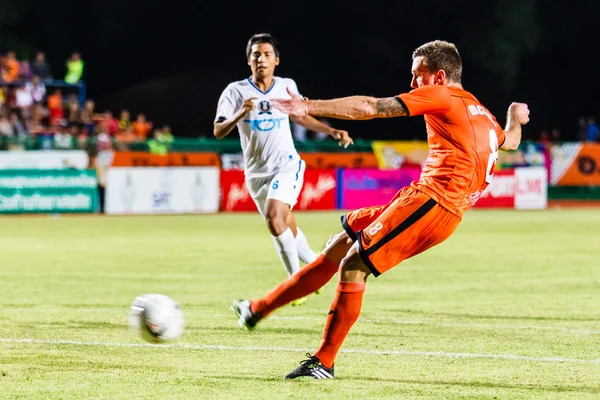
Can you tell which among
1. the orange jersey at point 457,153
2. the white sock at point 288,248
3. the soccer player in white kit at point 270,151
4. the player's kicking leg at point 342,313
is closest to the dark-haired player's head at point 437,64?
the orange jersey at point 457,153

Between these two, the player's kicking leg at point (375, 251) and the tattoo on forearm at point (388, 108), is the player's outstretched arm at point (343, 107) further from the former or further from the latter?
the player's kicking leg at point (375, 251)

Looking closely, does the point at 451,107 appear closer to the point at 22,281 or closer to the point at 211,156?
the point at 22,281

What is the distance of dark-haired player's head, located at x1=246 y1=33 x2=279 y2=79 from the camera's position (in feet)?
33.6

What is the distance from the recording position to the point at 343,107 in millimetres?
5828

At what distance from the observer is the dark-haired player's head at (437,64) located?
6.56m

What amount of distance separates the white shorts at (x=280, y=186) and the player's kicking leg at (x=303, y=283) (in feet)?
10.9

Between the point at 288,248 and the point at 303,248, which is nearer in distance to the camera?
the point at 288,248

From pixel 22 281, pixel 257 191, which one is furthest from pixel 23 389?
pixel 22 281

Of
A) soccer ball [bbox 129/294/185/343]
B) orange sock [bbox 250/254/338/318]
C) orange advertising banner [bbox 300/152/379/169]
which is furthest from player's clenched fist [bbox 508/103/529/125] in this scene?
orange advertising banner [bbox 300/152/379/169]

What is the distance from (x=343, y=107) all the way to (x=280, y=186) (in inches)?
183

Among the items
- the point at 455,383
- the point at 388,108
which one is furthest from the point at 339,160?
the point at 388,108

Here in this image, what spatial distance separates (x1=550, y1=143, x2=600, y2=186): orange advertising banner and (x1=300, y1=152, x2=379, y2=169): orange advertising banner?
6027 millimetres

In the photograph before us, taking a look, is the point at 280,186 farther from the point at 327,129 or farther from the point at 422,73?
the point at 422,73

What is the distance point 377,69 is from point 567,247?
99.7 ft
